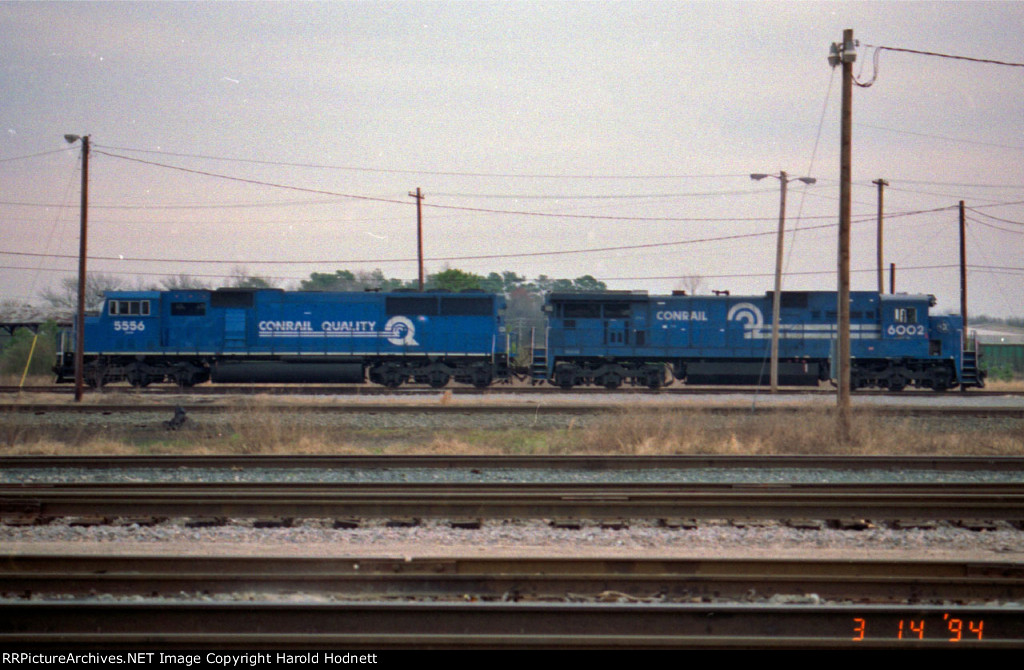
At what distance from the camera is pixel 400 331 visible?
25.0 m

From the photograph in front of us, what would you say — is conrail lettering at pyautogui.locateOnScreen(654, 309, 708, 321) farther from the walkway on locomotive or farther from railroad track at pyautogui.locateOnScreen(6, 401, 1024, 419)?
railroad track at pyautogui.locateOnScreen(6, 401, 1024, 419)

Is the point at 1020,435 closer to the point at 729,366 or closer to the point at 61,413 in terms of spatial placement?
the point at 729,366

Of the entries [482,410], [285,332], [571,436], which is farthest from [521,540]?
[285,332]

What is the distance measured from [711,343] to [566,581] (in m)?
20.4

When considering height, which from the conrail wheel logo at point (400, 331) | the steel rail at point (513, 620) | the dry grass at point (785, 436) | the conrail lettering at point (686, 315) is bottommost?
the steel rail at point (513, 620)

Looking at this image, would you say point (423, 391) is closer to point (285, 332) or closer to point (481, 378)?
point (481, 378)

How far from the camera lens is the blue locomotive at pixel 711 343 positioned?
2509cm

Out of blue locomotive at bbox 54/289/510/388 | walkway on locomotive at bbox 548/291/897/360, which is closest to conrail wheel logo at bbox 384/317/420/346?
blue locomotive at bbox 54/289/510/388

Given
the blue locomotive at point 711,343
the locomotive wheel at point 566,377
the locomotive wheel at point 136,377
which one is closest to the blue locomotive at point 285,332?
the locomotive wheel at point 136,377

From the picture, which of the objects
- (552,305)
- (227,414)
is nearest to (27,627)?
(227,414)

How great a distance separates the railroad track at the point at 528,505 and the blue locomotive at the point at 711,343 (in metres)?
15.5

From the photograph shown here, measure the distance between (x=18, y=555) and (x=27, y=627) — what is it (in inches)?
60.0

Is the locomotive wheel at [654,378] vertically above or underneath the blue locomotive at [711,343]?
underneath

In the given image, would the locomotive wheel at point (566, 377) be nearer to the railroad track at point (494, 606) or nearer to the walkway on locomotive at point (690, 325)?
the walkway on locomotive at point (690, 325)
